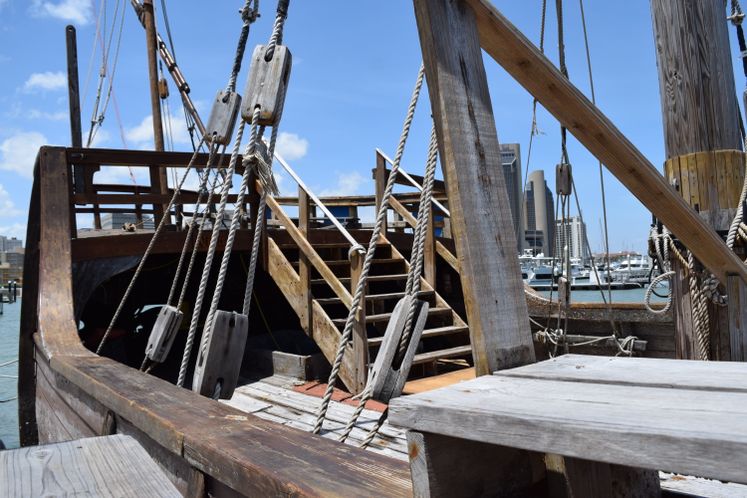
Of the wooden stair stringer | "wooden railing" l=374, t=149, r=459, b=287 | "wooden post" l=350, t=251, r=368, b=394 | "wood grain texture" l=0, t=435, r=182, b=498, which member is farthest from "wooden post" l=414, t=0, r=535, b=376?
"wooden railing" l=374, t=149, r=459, b=287

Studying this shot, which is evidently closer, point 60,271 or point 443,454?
point 443,454

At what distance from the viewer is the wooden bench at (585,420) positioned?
30.6 inches

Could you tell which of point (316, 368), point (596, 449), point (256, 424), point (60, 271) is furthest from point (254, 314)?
point (596, 449)

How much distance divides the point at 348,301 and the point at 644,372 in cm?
417

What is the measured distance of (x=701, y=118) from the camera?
2924 millimetres

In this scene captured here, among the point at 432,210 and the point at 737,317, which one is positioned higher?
the point at 432,210

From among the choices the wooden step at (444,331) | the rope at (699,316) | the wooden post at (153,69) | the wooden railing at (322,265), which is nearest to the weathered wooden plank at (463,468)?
the rope at (699,316)

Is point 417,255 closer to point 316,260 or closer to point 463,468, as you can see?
point 463,468

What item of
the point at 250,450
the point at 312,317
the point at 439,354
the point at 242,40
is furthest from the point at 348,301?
the point at 250,450

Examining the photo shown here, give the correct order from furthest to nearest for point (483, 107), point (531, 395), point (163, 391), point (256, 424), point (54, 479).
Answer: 1. point (163, 391)
2. point (256, 424)
3. point (483, 107)
4. point (54, 479)
5. point (531, 395)

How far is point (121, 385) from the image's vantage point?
2439mm

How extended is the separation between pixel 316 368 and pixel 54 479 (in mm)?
4358

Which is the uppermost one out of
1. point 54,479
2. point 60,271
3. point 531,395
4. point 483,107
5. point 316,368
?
point 483,107

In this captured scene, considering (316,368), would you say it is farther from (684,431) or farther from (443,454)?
(684,431)
